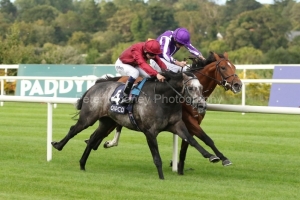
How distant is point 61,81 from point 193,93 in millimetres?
12135

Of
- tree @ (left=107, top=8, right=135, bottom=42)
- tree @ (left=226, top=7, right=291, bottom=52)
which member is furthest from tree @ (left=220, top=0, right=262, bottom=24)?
tree @ (left=226, top=7, right=291, bottom=52)

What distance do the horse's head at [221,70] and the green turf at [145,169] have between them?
105 cm

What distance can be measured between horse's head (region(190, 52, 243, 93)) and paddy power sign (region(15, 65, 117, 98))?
10167mm

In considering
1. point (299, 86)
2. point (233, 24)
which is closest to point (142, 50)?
point (299, 86)

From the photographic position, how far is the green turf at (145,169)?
695 centimetres

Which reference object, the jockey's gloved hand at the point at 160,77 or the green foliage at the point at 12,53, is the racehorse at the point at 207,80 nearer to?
the jockey's gloved hand at the point at 160,77

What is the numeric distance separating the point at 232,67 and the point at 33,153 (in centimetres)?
327

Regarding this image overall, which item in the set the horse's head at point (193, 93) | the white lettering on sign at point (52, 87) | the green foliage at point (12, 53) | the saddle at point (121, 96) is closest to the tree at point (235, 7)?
the green foliage at point (12, 53)

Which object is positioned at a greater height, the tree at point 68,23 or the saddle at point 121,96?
the saddle at point 121,96

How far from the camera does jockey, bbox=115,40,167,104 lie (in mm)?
8148

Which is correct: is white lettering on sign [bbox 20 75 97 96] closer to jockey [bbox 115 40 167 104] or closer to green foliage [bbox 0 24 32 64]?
green foliage [bbox 0 24 32 64]

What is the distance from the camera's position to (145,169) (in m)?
8.78

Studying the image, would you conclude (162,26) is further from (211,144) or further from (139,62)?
(211,144)

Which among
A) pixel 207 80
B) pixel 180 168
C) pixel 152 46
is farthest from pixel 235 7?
pixel 152 46
